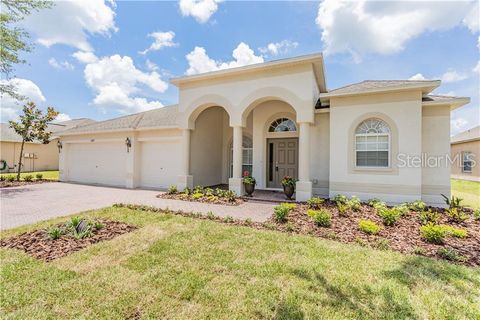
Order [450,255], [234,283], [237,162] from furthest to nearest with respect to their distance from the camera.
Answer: [237,162], [450,255], [234,283]

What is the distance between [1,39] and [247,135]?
14.4 metres

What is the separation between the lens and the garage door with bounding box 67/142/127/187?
45.7 ft

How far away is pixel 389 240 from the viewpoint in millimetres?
5051

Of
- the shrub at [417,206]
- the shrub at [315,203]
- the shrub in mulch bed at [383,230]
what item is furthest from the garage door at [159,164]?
the shrub at [417,206]

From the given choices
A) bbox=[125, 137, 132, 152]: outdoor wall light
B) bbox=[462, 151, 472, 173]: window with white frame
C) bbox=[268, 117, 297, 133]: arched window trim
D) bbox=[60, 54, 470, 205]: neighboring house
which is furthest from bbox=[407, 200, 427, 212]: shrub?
bbox=[462, 151, 472, 173]: window with white frame

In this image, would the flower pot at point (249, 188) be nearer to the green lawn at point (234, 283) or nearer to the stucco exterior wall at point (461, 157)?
the green lawn at point (234, 283)

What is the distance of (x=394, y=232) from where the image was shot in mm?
5621

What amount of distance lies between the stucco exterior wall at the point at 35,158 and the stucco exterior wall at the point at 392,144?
29.9m

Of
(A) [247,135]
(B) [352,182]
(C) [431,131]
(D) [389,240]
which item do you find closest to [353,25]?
(C) [431,131]

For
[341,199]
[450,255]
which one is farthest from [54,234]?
[341,199]

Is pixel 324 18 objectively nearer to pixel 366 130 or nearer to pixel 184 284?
pixel 366 130

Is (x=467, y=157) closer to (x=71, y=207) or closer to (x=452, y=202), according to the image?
(x=452, y=202)

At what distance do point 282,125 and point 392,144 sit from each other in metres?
5.12

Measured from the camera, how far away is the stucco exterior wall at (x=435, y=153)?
27.1ft
